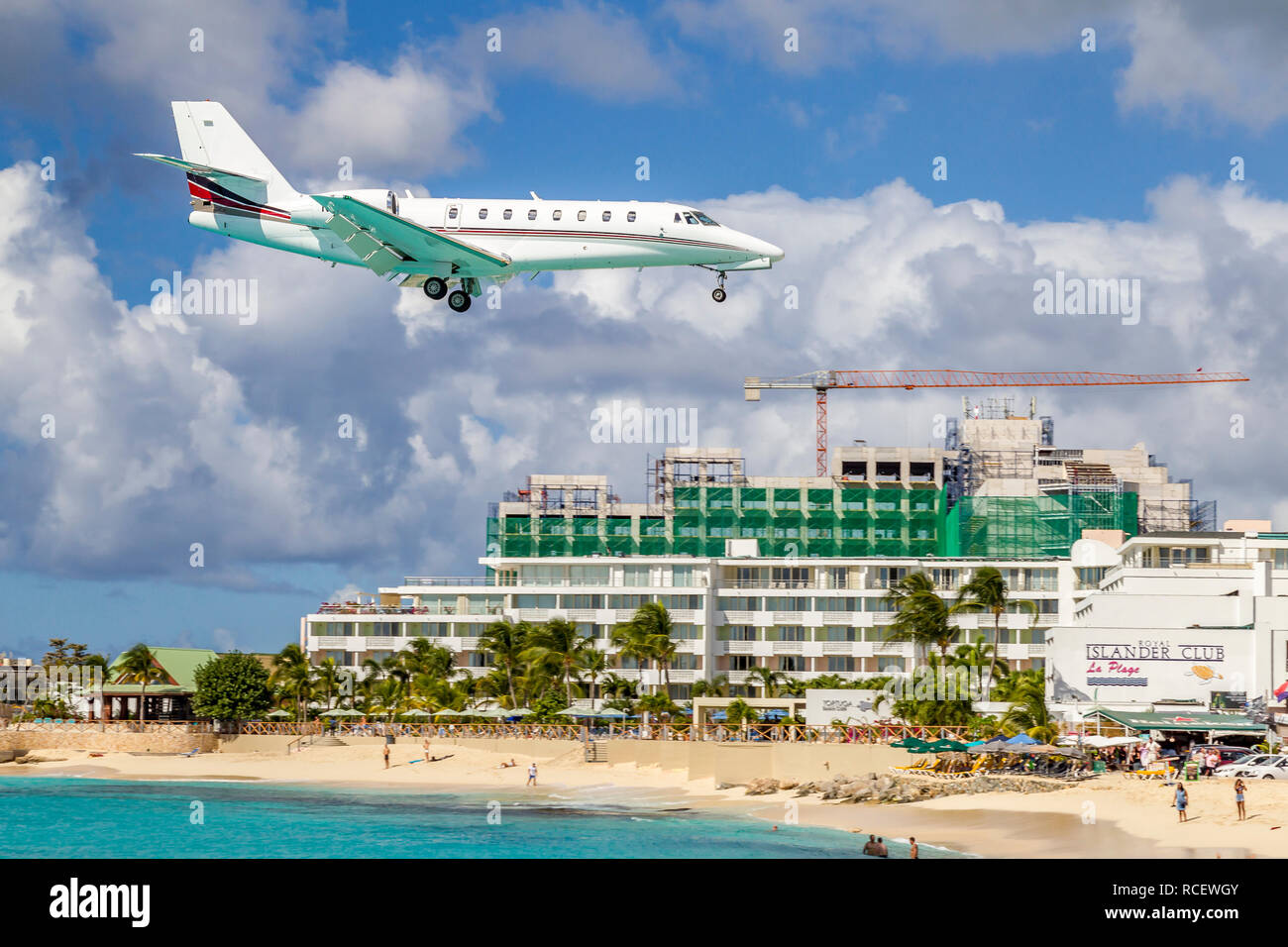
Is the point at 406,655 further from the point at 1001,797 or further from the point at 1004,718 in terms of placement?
the point at 1001,797

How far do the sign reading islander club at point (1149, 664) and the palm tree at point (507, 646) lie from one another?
37.5 m

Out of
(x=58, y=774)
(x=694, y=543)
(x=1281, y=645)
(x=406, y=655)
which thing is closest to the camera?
(x=1281, y=645)

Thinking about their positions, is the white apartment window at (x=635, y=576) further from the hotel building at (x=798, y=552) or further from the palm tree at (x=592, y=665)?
the palm tree at (x=592, y=665)

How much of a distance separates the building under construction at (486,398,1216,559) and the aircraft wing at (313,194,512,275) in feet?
273

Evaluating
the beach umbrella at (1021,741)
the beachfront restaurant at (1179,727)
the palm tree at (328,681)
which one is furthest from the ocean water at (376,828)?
the palm tree at (328,681)

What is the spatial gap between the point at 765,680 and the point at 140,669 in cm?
4481

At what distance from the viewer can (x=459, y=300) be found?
1828 inches

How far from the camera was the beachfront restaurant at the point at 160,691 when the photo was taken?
4355 inches

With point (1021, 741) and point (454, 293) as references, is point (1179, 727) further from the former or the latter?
point (454, 293)

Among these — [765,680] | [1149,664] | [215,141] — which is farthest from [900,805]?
[765,680]

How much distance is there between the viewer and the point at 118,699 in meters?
112

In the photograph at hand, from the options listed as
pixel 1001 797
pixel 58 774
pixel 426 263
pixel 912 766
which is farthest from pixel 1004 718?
pixel 58 774

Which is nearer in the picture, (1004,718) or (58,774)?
(1004,718)

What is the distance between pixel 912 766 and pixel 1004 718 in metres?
10.6
